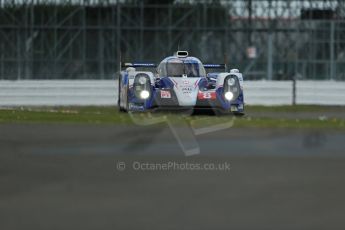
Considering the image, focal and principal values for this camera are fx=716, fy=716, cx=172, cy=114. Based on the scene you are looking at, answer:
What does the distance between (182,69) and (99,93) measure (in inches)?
479

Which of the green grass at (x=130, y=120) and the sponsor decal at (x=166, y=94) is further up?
the sponsor decal at (x=166, y=94)

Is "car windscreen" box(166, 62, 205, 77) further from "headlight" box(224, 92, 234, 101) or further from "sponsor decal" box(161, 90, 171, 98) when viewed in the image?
"headlight" box(224, 92, 234, 101)

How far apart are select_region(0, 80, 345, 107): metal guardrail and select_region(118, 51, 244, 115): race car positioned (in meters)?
11.4

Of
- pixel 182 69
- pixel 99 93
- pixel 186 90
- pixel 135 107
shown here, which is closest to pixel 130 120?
pixel 182 69

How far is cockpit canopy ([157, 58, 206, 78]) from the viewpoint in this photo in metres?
10.3

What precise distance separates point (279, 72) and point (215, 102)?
3114 cm

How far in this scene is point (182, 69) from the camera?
10328 millimetres

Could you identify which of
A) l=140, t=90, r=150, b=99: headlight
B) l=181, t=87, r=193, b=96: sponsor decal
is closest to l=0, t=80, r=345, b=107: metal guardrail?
l=140, t=90, r=150, b=99: headlight

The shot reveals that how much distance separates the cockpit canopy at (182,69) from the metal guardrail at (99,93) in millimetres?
11447

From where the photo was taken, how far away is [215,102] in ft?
33.5

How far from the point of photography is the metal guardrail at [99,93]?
21.9 metres

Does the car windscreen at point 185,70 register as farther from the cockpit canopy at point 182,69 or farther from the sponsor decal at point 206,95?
the sponsor decal at point 206,95

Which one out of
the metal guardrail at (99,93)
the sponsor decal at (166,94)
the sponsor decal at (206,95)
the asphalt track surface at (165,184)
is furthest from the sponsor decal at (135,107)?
the metal guardrail at (99,93)

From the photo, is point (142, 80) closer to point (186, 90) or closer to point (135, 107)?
point (135, 107)
